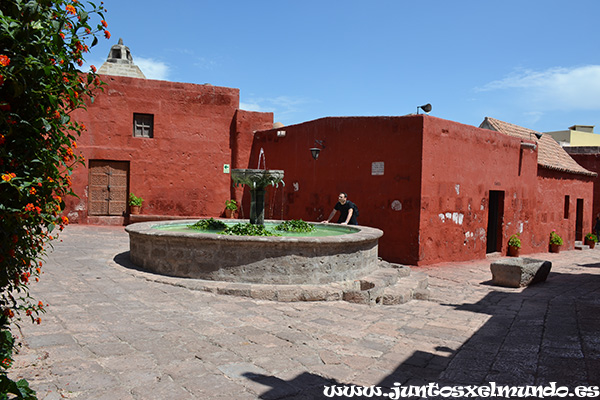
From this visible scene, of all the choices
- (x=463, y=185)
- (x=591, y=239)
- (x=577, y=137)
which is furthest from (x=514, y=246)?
(x=577, y=137)

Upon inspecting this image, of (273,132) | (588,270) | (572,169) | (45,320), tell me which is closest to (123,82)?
(273,132)

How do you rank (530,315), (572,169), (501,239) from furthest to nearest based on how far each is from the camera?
1. (572,169)
2. (501,239)
3. (530,315)

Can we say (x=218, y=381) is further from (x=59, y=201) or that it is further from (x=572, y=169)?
(x=572, y=169)

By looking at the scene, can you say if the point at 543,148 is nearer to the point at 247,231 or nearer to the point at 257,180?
the point at 257,180

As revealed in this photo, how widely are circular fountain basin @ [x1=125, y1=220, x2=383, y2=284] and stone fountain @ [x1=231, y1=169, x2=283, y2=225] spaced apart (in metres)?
1.74

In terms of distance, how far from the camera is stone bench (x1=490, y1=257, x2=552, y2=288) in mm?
8560

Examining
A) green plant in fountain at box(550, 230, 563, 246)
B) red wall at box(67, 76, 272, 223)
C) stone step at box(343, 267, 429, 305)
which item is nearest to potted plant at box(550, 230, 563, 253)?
green plant in fountain at box(550, 230, 563, 246)

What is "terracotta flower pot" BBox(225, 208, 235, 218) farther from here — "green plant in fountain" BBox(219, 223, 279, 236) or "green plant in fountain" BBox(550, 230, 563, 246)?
"green plant in fountain" BBox(550, 230, 563, 246)

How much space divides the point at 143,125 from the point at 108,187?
233 centimetres

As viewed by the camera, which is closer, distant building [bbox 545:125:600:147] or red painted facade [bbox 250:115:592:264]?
red painted facade [bbox 250:115:592:264]

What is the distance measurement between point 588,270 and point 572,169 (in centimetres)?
705

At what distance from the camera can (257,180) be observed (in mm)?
7953

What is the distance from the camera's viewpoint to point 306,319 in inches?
203

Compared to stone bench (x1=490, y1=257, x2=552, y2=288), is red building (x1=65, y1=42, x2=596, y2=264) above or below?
above
